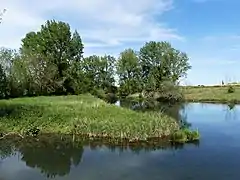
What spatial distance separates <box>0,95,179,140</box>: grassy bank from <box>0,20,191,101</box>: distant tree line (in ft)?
93.5

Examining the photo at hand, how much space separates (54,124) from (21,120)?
2797 mm

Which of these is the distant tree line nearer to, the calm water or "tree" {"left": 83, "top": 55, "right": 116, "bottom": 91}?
"tree" {"left": 83, "top": 55, "right": 116, "bottom": 91}

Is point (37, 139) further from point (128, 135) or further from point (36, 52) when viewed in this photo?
point (36, 52)

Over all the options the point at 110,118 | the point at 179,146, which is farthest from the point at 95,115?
the point at 179,146

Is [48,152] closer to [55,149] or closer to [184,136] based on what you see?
[55,149]

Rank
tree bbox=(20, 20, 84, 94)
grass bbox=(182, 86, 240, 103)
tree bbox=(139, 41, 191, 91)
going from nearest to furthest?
tree bbox=(20, 20, 84, 94) → grass bbox=(182, 86, 240, 103) → tree bbox=(139, 41, 191, 91)

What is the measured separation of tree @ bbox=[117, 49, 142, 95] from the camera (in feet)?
327

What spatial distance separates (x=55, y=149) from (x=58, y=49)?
49456 millimetres

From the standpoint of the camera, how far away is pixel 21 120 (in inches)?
1236

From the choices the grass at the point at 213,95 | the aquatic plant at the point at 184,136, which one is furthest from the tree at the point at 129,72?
the aquatic plant at the point at 184,136

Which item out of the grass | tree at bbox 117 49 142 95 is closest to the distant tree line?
tree at bbox 117 49 142 95

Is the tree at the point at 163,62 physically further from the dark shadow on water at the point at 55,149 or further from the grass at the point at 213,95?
the dark shadow on water at the point at 55,149

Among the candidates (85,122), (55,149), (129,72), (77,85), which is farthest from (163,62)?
(55,149)

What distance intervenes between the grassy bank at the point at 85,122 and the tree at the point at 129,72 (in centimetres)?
6463
